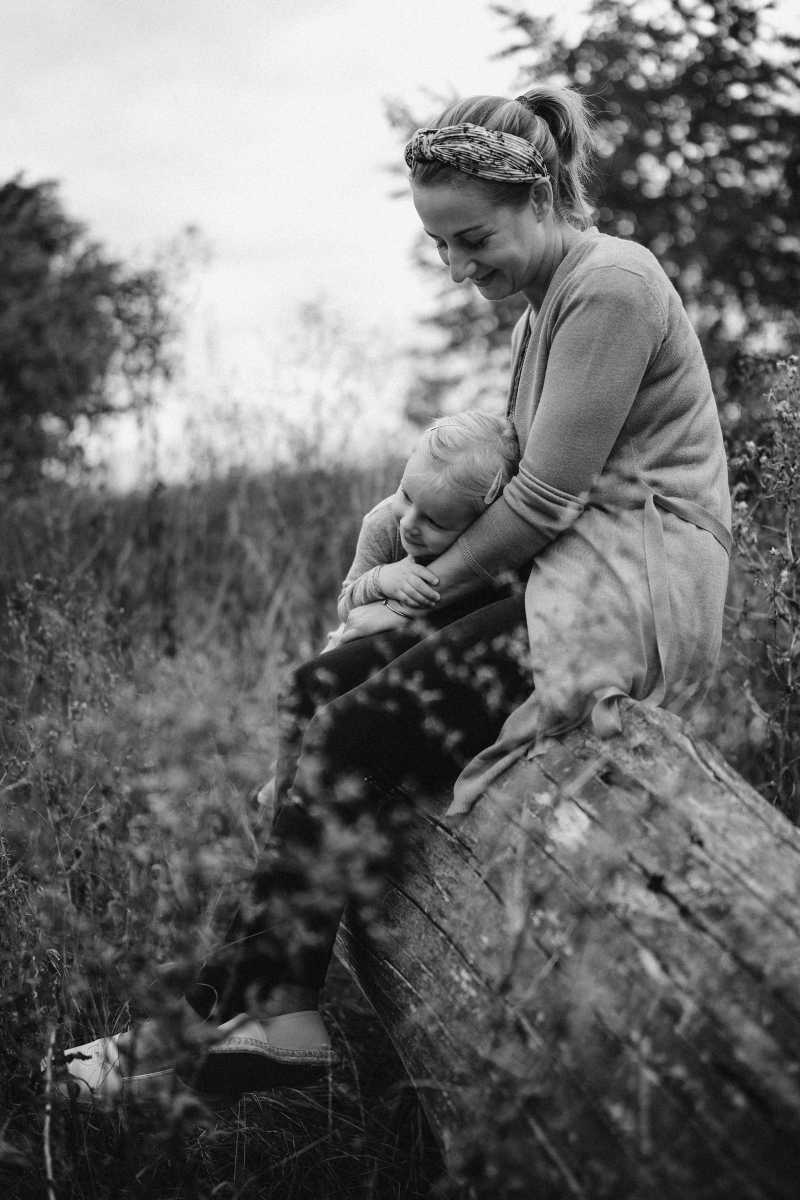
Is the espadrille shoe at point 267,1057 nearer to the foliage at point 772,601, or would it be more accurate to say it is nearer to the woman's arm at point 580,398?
the woman's arm at point 580,398

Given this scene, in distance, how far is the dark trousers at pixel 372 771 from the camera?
2145 millimetres

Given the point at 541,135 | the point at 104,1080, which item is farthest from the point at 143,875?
the point at 541,135

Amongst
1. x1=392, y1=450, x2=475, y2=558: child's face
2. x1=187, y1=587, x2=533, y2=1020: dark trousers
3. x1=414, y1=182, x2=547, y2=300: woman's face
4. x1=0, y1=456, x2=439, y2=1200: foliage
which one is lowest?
x1=0, y1=456, x2=439, y2=1200: foliage

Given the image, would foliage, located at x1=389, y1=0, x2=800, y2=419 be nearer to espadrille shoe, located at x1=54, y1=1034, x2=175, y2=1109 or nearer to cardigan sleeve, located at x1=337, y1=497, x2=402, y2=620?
cardigan sleeve, located at x1=337, y1=497, x2=402, y2=620

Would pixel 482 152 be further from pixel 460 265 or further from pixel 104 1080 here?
pixel 104 1080

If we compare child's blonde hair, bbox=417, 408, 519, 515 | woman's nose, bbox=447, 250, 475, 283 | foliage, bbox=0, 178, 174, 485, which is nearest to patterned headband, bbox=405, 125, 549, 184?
woman's nose, bbox=447, 250, 475, 283

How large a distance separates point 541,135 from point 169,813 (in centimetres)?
171

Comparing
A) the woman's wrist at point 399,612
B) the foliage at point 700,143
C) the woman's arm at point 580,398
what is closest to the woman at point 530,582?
the woman's arm at point 580,398

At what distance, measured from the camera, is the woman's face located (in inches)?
91.7

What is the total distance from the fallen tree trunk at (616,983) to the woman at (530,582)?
0.51ft

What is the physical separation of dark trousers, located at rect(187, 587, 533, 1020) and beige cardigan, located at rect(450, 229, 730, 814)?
102 millimetres

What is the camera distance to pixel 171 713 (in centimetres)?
231

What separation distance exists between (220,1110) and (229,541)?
326 cm

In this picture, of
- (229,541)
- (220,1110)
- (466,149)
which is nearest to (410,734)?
(220,1110)
